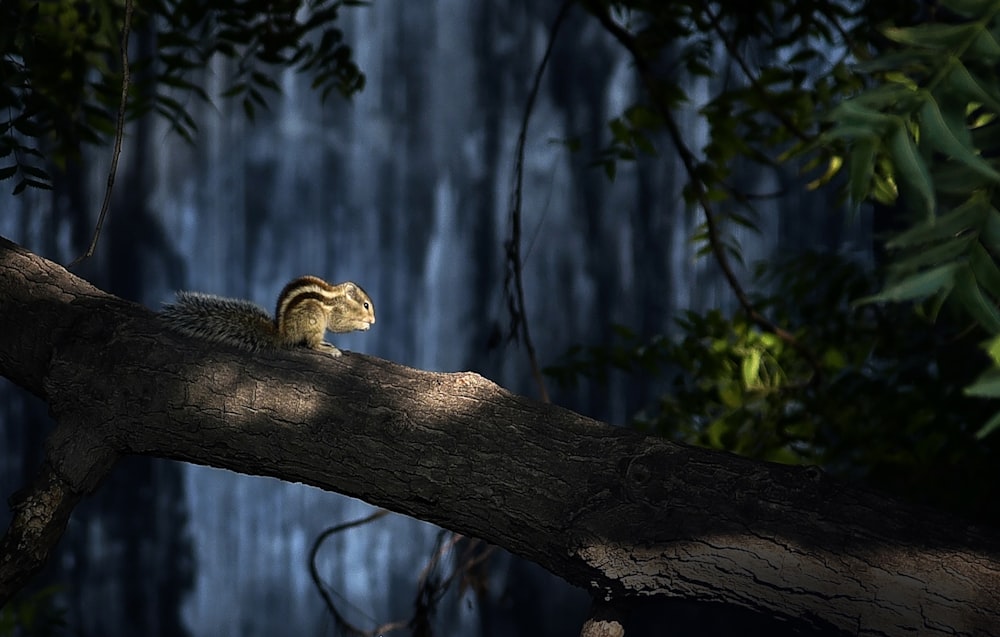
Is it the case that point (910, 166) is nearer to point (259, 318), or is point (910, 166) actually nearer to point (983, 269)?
point (983, 269)

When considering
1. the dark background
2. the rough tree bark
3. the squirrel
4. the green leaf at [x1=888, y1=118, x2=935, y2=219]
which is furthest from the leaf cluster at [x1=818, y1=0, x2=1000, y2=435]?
the dark background

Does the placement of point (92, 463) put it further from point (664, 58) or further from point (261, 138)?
point (664, 58)

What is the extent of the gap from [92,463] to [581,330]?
13.5 ft

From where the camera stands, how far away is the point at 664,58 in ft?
18.3

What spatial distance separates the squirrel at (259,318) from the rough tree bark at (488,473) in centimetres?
5

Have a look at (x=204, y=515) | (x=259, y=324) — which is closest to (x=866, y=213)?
(x=204, y=515)

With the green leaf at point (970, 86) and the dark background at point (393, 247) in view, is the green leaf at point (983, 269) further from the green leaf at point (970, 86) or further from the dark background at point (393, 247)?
the dark background at point (393, 247)

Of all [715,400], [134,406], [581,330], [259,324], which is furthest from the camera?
[581,330]

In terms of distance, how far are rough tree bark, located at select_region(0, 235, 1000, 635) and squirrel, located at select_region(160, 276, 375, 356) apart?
0.05 m

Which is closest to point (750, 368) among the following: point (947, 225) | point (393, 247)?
point (947, 225)

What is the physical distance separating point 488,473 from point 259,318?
0.52 metres

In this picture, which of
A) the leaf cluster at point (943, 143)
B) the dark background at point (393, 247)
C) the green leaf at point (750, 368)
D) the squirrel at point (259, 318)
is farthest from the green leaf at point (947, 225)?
the dark background at point (393, 247)

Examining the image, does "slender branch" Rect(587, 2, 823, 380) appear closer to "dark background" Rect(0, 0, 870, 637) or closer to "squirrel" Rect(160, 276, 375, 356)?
"squirrel" Rect(160, 276, 375, 356)

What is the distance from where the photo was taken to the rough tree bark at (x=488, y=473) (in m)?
1.26
